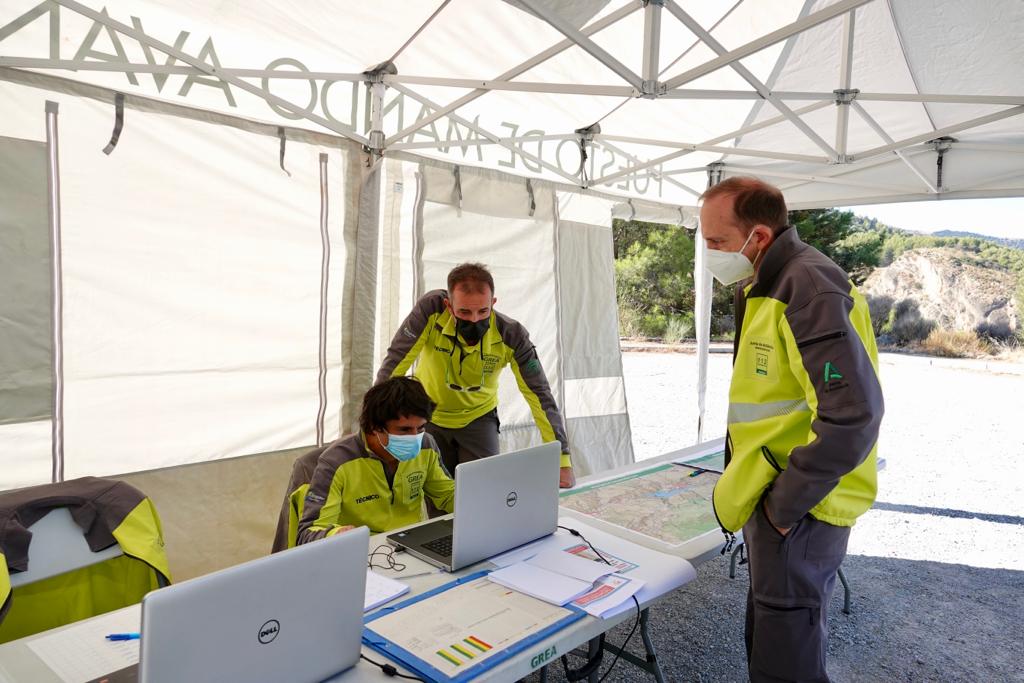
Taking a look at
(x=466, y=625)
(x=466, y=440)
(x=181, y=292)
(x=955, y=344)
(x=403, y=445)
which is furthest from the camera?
(x=955, y=344)

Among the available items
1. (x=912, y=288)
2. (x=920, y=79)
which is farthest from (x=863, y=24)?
(x=912, y=288)

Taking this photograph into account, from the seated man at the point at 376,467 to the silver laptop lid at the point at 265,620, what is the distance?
2.24 ft

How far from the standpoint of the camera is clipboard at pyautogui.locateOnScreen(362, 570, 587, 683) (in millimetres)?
1121

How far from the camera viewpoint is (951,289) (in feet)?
44.5

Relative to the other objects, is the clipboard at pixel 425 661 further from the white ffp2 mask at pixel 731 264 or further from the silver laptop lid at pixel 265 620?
the white ffp2 mask at pixel 731 264

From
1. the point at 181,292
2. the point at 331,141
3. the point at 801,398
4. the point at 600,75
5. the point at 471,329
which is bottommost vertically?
the point at 801,398

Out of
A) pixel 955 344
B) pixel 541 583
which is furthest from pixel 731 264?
Answer: pixel 955 344

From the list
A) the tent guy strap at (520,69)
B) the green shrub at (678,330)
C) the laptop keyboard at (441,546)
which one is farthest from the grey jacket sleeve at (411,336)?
the green shrub at (678,330)

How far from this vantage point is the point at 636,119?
4.12 meters

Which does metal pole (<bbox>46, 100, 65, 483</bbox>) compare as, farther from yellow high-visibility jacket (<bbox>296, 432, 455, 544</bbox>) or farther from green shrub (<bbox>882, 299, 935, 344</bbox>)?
green shrub (<bbox>882, 299, 935, 344</bbox>)

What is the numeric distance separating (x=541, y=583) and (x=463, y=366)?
1378 mm

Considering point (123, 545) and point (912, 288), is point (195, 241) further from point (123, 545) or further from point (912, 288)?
point (912, 288)

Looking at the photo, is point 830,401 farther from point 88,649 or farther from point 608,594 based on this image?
point 88,649

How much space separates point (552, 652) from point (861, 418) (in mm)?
761
